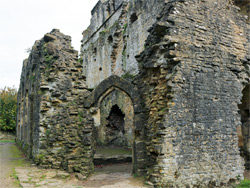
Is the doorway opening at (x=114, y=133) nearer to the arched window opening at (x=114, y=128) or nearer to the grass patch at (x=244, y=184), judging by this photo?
the arched window opening at (x=114, y=128)

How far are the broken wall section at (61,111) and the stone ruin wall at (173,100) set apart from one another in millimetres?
30

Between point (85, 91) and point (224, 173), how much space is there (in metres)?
4.77

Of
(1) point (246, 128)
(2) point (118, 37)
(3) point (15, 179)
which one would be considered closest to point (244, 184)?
(1) point (246, 128)

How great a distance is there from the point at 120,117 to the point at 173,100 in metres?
9.57

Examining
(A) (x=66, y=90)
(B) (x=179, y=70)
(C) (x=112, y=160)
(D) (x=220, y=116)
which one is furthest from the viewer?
(C) (x=112, y=160)

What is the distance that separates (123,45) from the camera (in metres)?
17.1

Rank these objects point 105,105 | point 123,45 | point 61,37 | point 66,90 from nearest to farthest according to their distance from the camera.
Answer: point 66,90 < point 61,37 < point 105,105 < point 123,45

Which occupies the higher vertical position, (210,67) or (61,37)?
(61,37)

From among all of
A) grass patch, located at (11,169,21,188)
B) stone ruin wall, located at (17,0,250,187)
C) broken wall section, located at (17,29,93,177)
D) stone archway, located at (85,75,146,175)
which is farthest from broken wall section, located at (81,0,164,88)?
grass patch, located at (11,169,21,188)

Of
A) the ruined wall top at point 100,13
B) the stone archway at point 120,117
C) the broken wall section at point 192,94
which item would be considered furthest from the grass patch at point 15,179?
the ruined wall top at point 100,13

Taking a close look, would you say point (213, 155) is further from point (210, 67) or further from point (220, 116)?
point (210, 67)

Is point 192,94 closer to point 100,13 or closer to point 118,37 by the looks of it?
point 118,37

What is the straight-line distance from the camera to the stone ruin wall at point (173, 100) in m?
6.36

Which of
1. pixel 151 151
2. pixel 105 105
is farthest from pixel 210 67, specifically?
pixel 105 105
